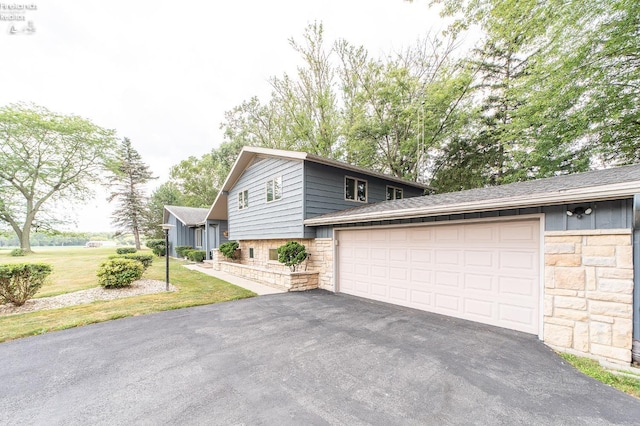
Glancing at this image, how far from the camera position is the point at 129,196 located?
2853 centimetres

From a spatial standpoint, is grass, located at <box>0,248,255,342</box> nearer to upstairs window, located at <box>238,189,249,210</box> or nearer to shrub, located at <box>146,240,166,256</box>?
upstairs window, located at <box>238,189,249,210</box>

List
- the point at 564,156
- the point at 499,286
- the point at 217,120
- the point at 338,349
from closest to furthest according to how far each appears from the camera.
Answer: the point at 338,349 < the point at 499,286 < the point at 564,156 < the point at 217,120

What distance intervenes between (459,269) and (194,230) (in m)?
21.3

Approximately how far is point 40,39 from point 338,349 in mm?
13451

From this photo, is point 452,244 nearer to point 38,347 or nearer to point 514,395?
point 514,395

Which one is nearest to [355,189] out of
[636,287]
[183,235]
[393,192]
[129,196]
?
[393,192]

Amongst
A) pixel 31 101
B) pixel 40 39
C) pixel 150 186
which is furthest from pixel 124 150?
pixel 40 39

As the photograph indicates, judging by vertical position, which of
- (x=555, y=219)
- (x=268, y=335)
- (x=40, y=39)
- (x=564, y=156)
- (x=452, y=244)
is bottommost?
(x=268, y=335)

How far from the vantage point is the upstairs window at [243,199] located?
12046 mm

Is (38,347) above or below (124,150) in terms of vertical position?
below

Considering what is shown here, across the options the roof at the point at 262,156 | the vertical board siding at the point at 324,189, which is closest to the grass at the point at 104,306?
the vertical board siding at the point at 324,189

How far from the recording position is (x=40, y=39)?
796 centimetres

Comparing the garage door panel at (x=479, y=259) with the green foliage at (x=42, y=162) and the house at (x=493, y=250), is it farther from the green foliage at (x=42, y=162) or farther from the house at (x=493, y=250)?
the green foliage at (x=42, y=162)

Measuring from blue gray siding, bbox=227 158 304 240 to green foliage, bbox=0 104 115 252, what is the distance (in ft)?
62.5
